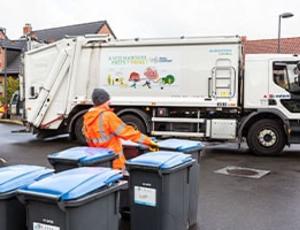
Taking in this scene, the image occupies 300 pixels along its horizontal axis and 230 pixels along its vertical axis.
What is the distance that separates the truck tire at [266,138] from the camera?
35.8 ft

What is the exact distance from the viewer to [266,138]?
10977 millimetres

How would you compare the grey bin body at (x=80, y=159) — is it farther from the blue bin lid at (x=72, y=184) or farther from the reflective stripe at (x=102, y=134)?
the blue bin lid at (x=72, y=184)

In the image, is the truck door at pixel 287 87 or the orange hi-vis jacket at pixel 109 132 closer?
the orange hi-vis jacket at pixel 109 132

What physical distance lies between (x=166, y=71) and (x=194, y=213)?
7.04 meters

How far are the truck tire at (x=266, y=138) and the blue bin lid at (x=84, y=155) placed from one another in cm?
729

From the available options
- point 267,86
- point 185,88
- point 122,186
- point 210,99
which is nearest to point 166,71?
point 185,88

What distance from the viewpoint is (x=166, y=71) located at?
11.9m

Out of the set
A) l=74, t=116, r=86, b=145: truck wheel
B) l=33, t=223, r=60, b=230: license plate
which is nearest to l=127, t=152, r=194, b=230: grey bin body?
l=33, t=223, r=60, b=230: license plate

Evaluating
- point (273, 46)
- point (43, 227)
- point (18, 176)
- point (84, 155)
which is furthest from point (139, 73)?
point (273, 46)

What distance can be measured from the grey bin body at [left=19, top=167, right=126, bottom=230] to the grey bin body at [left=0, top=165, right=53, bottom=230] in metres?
0.13

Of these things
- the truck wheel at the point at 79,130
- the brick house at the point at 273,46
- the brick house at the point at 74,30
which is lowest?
the truck wheel at the point at 79,130

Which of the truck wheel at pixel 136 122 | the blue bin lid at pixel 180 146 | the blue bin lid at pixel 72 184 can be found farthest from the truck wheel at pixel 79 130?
the blue bin lid at pixel 72 184

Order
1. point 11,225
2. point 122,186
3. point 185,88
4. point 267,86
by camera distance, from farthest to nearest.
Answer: point 185,88 < point 267,86 < point 122,186 < point 11,225

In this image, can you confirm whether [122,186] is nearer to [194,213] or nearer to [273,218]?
[194,213]
